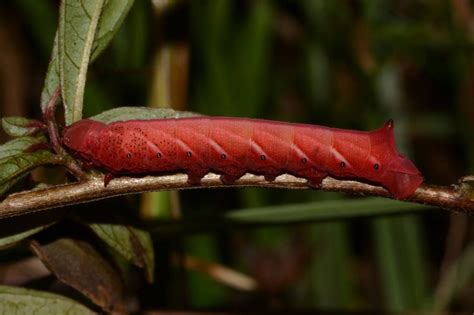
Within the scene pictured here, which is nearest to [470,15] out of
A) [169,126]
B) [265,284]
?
[265,284]

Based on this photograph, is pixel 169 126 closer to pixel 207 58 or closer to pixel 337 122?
pixel 207 58

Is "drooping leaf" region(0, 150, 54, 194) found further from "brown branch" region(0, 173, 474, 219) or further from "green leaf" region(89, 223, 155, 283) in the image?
"green leaf" region(89, 223, 155, 283)

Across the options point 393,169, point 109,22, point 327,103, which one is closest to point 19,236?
point 109,22

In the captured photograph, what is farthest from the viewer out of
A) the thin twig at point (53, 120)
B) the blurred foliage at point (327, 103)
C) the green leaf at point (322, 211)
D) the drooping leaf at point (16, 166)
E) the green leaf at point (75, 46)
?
the blurred foliage at point (327, 103)

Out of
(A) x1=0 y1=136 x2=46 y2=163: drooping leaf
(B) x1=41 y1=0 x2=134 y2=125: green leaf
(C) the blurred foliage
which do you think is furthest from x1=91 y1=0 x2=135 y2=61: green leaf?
(C) the blurred foliage

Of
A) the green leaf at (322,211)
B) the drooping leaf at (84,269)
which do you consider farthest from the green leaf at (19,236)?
the green leaf at (322,211)

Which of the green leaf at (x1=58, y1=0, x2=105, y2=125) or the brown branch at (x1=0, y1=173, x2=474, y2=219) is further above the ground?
the green leaf at (x1=58, y1=0, x2=105, y2=125)

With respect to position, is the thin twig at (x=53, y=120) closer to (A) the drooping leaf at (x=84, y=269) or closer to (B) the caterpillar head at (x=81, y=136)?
(B) the caterpillar head at (x=81, y=136)

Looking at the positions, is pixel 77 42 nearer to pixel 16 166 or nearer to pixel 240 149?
pixel 16 166
